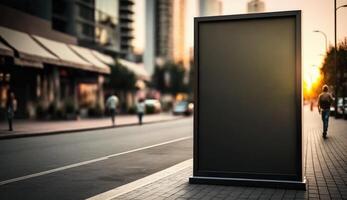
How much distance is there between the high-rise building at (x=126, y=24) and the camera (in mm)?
84438

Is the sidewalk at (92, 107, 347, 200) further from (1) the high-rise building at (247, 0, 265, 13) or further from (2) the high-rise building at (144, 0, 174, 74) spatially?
(2) the high-rise building at (144, 0, 174, 74)

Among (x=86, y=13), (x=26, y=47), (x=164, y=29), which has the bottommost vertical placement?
(x=26, y=47)

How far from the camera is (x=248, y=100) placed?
7.26 metres

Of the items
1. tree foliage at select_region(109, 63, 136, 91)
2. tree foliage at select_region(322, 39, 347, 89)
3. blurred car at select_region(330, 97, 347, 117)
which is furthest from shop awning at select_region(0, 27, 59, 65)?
tree foliage at select_region(322, 39, 347, 89)

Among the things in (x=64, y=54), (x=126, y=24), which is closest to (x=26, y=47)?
(x=64, y=54)

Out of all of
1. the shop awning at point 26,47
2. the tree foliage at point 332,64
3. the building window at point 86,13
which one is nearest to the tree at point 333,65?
the tree foliage at point 332,64

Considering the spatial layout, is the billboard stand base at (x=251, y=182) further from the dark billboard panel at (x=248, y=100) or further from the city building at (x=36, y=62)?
the city building at (x=36, y=62)

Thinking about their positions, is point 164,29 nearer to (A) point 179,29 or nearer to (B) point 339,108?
(A) point 179,29

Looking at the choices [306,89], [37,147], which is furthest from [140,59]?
[306,89]

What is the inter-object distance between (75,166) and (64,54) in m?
24.4

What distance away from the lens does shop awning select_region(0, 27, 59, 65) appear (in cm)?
2681

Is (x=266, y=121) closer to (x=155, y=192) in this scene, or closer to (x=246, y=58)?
(x=246, y=58)

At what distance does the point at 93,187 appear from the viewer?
7.67 metres

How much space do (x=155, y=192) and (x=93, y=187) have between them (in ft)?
4.36
